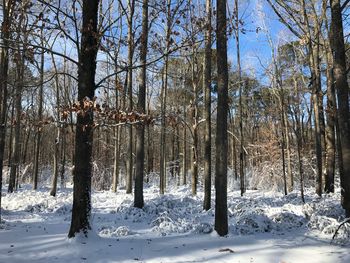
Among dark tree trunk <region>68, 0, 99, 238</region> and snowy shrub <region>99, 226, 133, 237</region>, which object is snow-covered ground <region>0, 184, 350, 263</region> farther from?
dark tree trunk <region>68, 0, 99, 238</region>

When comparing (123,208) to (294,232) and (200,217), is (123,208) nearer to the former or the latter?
(200,217)

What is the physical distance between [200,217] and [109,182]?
16144 millimetres

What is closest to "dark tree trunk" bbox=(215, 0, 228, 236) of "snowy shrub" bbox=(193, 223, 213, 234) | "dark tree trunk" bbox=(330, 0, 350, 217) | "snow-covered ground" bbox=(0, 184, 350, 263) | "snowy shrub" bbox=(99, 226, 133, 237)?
"snowy shrub" bbox=(193, 223, 213, 234)

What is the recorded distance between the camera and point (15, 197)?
51.3 feet

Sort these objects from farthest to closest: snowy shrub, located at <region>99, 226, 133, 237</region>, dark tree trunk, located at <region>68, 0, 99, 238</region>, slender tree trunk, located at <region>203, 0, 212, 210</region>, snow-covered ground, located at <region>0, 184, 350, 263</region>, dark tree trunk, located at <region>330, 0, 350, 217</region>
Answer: slender tree trunk, located at <region>203, 0, 212, 210</region> → dark tree trunk, located at <region>330, 0, 350, 217</region> → snowy shrub, located at <region>99, 226, 133, 237</region> → dark tree trunk, located at <region>68, 0, 99, 238</region> → snow-covered ground, located at <region>0, 184, 350, 263</region>

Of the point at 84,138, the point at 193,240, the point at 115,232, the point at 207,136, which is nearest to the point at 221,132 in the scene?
the point at 193,240

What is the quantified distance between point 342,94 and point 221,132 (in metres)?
2.87

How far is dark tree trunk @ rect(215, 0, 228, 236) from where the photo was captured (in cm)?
755

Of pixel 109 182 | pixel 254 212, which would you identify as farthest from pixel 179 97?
pixel 254 212

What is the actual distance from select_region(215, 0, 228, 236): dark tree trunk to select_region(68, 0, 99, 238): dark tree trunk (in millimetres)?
2629

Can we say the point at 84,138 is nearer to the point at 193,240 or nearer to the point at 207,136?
the point at 193,240

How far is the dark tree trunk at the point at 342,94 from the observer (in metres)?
7.78

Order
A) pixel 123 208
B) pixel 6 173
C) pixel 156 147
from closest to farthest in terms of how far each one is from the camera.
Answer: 1. pixel 123 208
2. pixel 6 173
3. pixel 156 147

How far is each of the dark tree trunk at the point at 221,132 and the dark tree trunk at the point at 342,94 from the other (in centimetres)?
258
